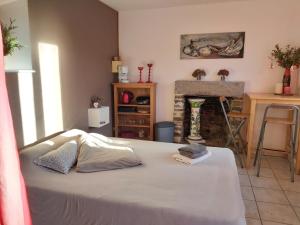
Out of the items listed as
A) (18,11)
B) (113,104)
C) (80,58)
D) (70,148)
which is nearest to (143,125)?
(113,104)

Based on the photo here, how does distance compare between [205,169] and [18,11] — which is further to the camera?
[18,11]

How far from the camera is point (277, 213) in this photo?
213cm

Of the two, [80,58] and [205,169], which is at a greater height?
[80,58]

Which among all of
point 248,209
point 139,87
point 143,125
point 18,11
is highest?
point 18,11

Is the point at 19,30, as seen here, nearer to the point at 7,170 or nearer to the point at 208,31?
Result: the point at 7,170

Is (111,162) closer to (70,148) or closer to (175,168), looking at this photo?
(70,148)

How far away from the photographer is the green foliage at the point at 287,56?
Result: 315cm

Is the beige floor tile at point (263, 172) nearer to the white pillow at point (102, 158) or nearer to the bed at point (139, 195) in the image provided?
the bed at point (139, 195)

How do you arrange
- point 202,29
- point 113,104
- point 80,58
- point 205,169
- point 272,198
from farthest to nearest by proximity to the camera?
point 113,104 → point 202,29 → point 80,58 → point 272,198 → point 205,169

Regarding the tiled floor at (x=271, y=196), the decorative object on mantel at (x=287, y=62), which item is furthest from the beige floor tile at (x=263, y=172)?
the decorative object on mantel at (x=287, y=62)

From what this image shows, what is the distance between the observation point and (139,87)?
3879mm

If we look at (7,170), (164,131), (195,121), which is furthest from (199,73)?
(7,170)

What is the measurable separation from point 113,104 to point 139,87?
1.75ft

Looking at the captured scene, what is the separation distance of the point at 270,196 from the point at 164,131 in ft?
5.93
